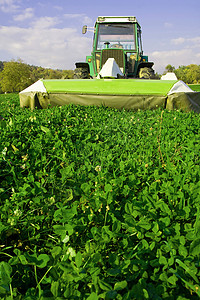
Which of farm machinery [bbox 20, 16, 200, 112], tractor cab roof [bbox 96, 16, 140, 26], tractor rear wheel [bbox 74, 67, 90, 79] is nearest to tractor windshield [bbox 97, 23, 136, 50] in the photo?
tractor cab roof [bbox 96, 16, 140, 26]

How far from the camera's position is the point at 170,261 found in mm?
1013

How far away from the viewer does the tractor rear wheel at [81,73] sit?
27.4 ft

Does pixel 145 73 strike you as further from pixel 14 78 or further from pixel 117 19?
pixel 14 78

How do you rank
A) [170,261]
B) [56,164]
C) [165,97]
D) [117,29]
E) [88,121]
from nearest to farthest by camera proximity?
[170,261], [56,164], [88,121], [165,97], [117,29]

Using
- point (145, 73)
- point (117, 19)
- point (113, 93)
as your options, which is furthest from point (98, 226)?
point (117, 19)

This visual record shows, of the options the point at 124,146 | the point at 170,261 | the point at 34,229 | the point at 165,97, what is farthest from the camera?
the point at 165,97

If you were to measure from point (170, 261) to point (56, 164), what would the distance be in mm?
1439

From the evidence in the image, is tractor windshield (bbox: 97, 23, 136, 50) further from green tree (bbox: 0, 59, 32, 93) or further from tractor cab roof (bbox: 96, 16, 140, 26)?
green tree (bbox: 0, 59, 32, 93)

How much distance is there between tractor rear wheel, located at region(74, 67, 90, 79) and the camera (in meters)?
8.35

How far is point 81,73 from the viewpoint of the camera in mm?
8453

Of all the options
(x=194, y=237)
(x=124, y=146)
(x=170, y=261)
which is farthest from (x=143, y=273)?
(x=124, y=146)

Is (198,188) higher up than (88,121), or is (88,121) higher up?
(88,121)

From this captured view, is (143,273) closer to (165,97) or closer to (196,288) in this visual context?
(196,288)

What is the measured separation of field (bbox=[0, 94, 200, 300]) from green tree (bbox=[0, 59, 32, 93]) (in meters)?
40.9
